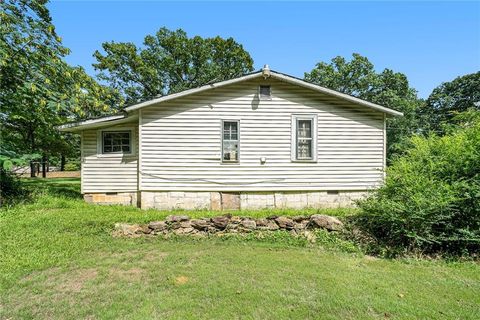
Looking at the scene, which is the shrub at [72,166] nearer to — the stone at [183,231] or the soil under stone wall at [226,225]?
the soil under stone wall at [226,225]

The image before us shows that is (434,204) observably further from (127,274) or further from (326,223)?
(127,274)

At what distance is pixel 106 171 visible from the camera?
9.78 m

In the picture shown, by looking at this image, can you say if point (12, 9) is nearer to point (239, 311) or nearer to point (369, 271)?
point (239, 311)

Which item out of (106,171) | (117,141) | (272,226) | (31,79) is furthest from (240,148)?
(31,79)

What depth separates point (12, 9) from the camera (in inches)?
398

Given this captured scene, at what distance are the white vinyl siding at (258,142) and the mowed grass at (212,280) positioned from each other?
3.40 m

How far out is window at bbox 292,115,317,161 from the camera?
963 cm

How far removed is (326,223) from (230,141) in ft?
14.4


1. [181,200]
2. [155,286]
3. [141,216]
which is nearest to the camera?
[155,286]

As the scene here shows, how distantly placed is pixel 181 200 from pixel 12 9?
371 inches

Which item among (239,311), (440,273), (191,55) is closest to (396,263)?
(440,273)

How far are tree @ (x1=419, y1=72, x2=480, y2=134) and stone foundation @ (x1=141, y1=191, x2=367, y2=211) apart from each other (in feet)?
86.2

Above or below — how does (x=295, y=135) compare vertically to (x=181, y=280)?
above

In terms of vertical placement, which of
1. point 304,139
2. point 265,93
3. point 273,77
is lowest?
point 304,139
